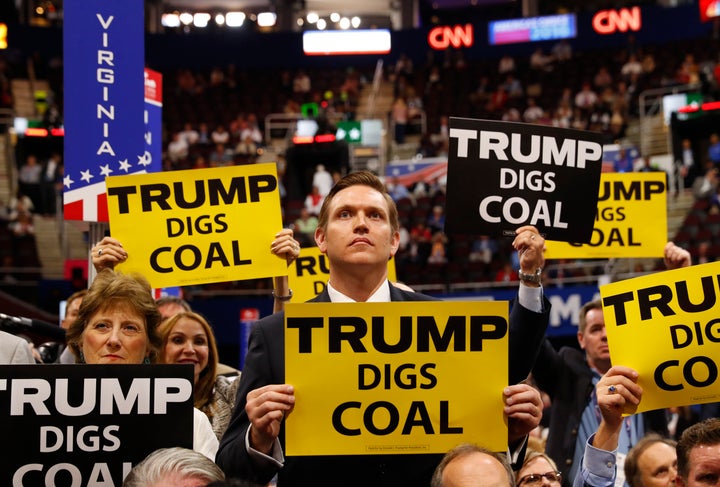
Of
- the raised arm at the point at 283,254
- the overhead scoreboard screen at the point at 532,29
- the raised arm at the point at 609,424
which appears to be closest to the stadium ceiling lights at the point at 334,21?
the overhead scoreboard screen at the point at 532,29

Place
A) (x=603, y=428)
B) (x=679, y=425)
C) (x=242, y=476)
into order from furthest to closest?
(x=679, y=425), (x=603, y=428), (x=242, y=476)

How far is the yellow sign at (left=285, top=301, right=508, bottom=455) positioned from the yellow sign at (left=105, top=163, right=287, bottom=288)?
138 centimetres

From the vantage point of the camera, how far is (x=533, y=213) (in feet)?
13.2

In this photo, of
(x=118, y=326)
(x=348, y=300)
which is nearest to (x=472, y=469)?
(x=348, y=300)

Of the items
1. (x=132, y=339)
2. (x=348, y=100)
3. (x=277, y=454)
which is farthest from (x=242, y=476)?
(x=348, y=100)

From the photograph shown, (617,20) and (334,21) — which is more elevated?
(334,21)

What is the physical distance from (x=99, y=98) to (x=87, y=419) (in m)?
2.33

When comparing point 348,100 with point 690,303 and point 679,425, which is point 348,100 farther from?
point 690,303

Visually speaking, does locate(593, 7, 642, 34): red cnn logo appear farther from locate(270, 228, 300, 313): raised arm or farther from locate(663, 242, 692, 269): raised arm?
locate(270, 228, 300, 313): raised arm

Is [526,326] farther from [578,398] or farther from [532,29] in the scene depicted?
[532,29]

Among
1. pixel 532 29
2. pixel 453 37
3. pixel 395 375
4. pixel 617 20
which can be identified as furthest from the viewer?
pixel 453 37

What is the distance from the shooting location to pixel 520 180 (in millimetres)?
4051

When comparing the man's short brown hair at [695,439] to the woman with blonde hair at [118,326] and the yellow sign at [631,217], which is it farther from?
the yellow sign at [631,217]

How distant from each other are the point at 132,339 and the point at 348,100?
23.3 meters
